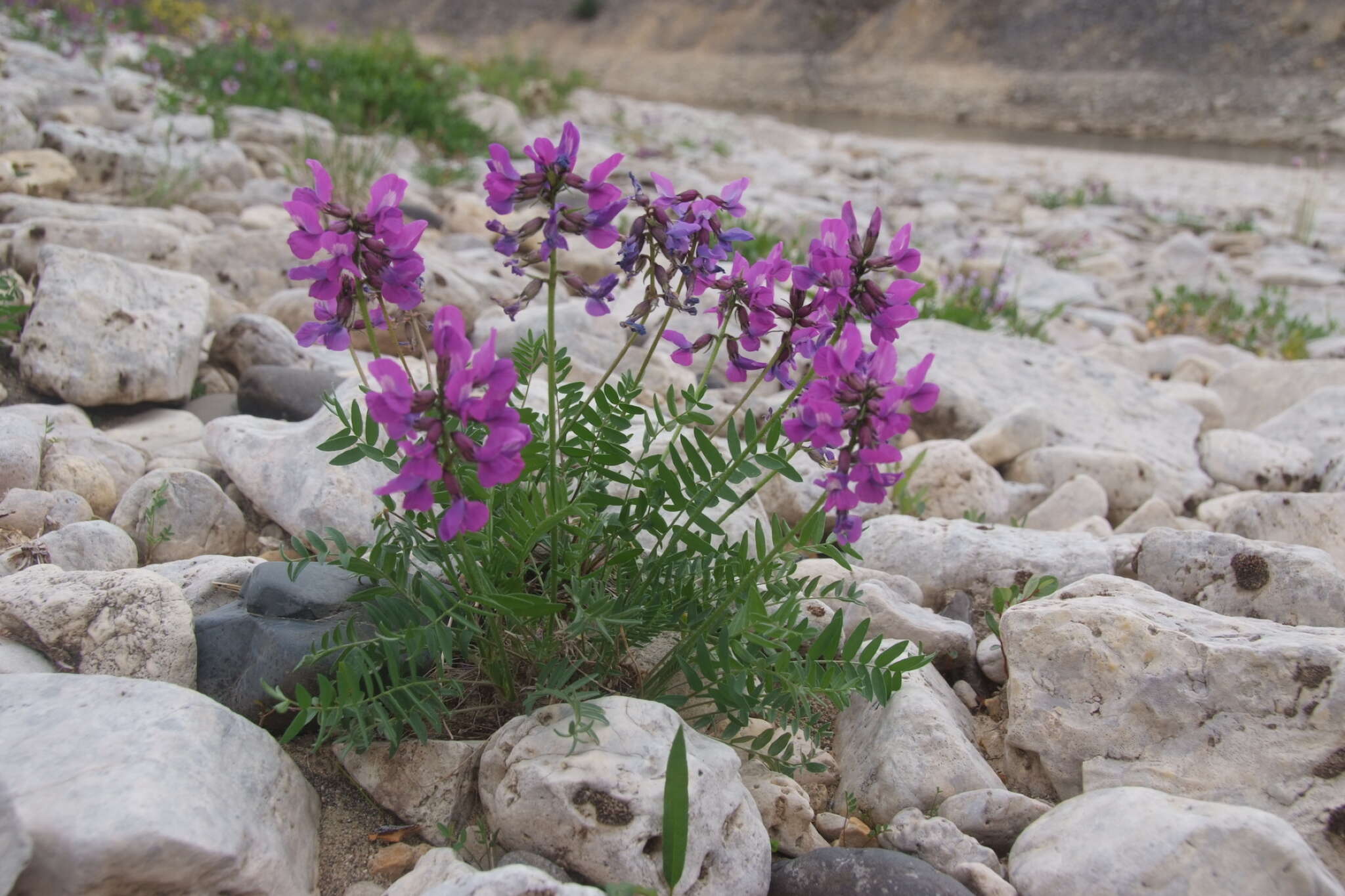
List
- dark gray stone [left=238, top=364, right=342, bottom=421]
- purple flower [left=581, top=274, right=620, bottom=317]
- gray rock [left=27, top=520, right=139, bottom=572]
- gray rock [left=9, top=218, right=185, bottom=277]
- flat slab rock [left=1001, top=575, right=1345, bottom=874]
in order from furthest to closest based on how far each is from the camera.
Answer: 1. gray rock [left=9, top=218, right=185, bottom=277]
2. dark gray stone [left=238, top=364, right=342, bottom=421]
3. gray rock [left=27, top=520, right=139, bottom=572]
4. flat slab rock [left=1001, top=575, right=1345, bottom=874]
5. purple flower [left=581, top=274, right=620, bottom=317]

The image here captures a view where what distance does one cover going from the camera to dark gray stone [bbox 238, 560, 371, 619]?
208cm

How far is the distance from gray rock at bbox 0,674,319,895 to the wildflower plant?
0.15 m

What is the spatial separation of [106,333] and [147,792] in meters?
2.17

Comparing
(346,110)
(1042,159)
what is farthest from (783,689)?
(1042,159)

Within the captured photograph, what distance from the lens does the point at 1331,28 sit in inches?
930

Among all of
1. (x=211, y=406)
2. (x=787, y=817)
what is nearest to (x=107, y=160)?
(x=211, y=406)

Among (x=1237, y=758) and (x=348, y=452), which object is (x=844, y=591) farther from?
(x=348, y=452)

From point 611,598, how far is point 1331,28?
28204 mm

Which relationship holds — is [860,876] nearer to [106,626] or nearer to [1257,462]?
[106,626]

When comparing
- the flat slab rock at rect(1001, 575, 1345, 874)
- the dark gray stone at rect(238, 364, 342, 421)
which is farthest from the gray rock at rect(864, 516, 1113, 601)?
the dark gray stone at rect(238, 364, 342, 421)

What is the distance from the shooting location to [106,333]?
325cm

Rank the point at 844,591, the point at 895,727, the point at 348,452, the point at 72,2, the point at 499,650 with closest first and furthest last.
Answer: the point at 348,452 < the point at 499,650 < the point at 895,727 < the point at 844,591 < the point at 72,2

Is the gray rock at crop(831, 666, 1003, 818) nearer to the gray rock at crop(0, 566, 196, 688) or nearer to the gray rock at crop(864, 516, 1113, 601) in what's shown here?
the gray rock at crop(864, 516, 1113, 601)

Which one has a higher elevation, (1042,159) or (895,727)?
(1042,159)
